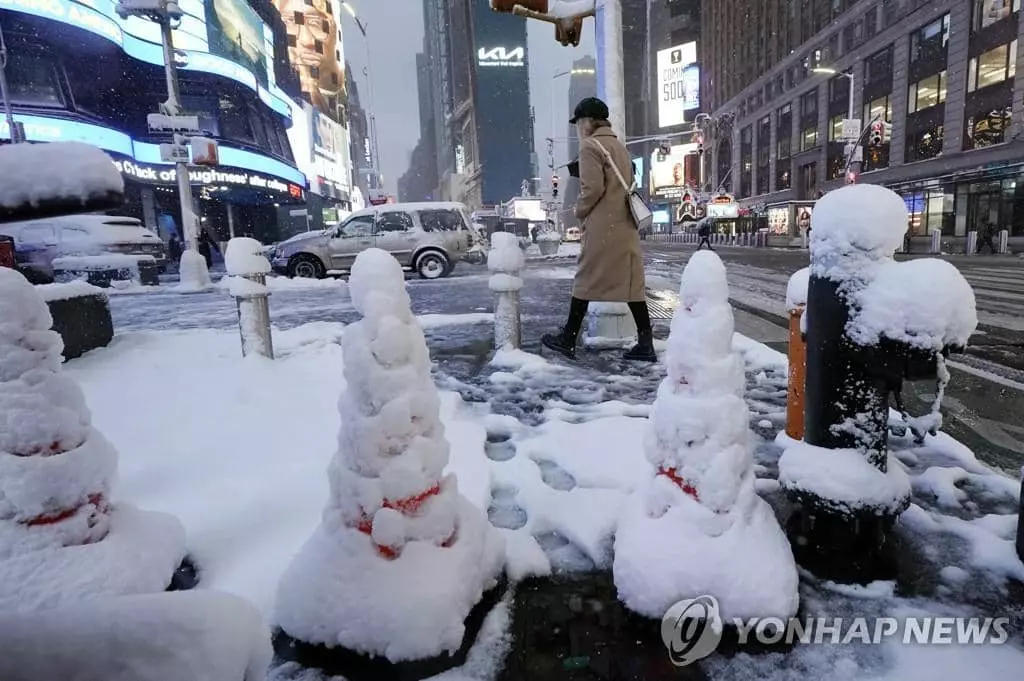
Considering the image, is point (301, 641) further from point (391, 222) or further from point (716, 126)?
point (716, 126)

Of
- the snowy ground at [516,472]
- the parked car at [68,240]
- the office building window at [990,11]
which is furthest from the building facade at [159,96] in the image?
the office building window at [990,11]

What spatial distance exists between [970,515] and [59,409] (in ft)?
10.9

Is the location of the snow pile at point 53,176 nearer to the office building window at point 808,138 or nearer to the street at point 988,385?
the street at point 988,385

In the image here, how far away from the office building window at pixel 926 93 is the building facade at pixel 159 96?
36.1 metres

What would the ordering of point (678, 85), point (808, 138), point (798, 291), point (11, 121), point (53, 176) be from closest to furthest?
1. point (53, 176)
2. point (798, 291)
3. point (11, 121)
4. point (808, 138)
5. point (678, 85)

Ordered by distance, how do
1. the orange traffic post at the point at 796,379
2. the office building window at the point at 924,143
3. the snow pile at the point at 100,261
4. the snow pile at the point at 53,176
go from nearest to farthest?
the snow pile at the point at 53,176
the orange traffic post at the point at 796,379
the snow pile at the point at 100,261
the office building window at the point at 924,143

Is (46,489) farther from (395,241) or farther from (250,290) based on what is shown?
(395,241)

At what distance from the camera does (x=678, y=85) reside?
261ft

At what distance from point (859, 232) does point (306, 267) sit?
47.9ft

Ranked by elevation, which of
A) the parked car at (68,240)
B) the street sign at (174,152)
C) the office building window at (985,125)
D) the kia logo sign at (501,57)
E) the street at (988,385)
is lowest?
the street at (988,385)

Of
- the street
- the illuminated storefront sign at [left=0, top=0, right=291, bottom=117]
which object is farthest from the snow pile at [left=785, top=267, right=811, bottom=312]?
the illuminated storefront sign at [left=0, top=0, right=291, bottom=117]

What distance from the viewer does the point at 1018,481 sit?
253 cm

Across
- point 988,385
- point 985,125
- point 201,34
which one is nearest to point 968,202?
point 985,125

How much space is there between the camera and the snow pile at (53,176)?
835 millimetres
